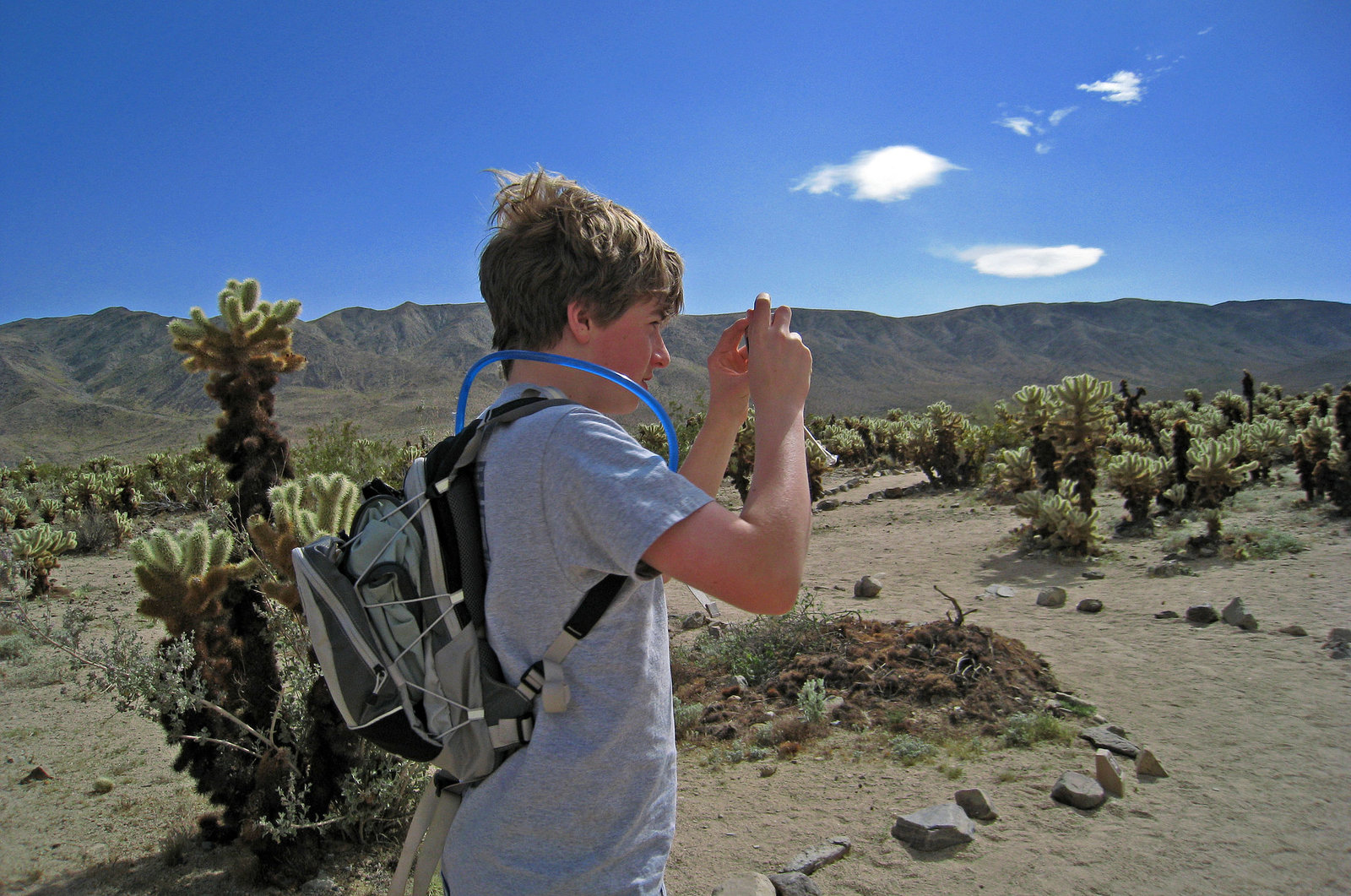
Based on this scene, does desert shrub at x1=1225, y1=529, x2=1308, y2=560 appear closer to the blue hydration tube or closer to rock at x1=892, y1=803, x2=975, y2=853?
rock at x1=892, y1=803, x2=975, y2=853

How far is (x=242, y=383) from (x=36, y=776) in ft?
8.37

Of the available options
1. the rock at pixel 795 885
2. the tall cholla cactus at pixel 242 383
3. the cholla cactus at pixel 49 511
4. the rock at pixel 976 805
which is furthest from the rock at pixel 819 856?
the cholla cactus at pixel 49 511

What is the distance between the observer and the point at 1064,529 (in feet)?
29.1

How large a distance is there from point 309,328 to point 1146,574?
11250 centimetres

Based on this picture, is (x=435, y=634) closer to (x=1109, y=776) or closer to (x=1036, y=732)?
(x=1109, y=776)

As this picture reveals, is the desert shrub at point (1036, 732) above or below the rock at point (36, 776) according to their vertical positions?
above

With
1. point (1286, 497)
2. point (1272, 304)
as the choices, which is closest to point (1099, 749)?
point (1286, 497)

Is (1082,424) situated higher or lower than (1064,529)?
higher

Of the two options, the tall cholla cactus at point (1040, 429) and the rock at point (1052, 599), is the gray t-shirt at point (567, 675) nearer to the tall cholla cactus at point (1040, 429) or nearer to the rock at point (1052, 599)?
the rock at point (1052, 599)

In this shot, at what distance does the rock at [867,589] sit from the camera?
7.88m

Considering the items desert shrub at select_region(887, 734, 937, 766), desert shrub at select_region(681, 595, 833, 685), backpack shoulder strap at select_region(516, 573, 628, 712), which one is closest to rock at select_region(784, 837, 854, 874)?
desert shrub at select_region(887, 734, 937, 766)

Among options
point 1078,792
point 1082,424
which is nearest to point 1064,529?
point 1082,424

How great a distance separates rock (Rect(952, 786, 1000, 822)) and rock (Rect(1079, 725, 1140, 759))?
95 centimetres

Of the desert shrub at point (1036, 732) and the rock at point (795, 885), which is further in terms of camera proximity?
the desert shrub at point (1036, 732)
